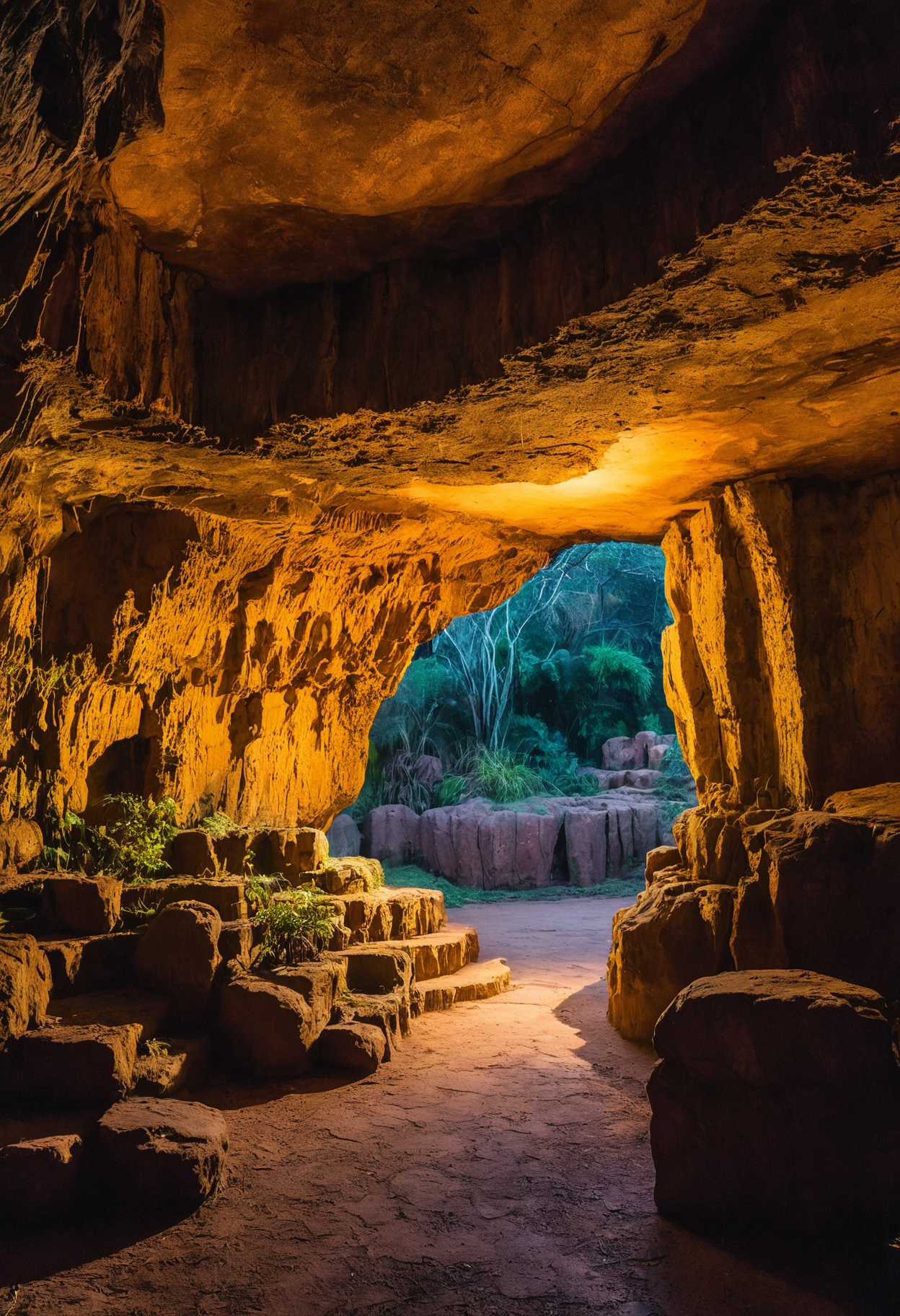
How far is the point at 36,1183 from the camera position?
3438 millimetres

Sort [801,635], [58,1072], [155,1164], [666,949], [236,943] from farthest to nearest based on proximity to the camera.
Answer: [801,635]
[666,949]
[236,943]
[58,1072]
[155,1164]

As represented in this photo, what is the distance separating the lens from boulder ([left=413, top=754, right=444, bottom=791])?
1917cm

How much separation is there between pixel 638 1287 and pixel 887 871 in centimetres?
241

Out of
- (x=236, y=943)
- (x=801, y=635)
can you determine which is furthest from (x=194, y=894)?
(x=801, y=635)

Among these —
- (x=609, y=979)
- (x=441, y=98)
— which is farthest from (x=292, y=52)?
(x=609, y=979)

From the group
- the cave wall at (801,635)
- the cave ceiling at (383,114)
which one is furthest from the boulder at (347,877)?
the cave ceiling at (383,114)

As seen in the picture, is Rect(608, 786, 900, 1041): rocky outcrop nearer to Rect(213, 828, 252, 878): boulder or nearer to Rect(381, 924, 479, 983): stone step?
Rect(381, 924, 479, 983): stone step

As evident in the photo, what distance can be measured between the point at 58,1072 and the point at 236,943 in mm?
1603

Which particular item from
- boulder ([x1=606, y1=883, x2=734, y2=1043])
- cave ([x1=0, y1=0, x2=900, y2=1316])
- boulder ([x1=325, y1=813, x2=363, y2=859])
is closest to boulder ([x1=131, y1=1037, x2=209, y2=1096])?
cave ([x1=0, y1=0, x2=900, y2=1316])

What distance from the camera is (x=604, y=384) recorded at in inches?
181

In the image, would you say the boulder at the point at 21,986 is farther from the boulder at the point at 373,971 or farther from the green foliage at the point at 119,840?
the boulder at the point at 373,971

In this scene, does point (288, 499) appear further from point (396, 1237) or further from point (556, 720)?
point (556, 720)

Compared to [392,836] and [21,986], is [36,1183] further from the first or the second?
[392,836]

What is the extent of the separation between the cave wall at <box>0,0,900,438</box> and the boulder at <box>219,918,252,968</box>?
138 inches
